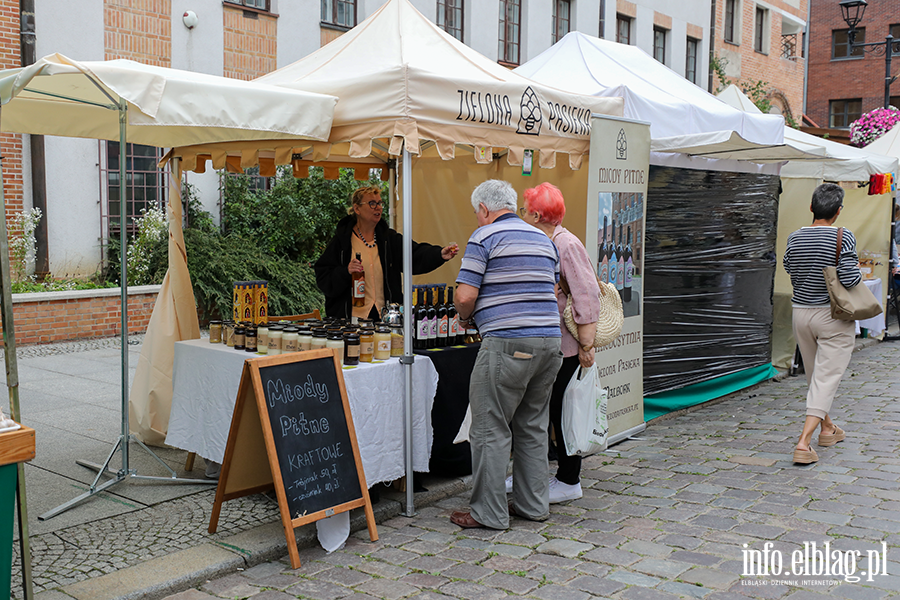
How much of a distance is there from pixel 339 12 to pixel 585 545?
1256 cm

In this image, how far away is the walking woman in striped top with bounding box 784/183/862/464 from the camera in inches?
225

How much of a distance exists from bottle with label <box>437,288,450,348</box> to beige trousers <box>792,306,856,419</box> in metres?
2.67

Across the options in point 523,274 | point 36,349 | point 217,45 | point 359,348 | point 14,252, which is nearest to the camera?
point 523,274

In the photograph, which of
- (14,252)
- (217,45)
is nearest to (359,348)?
(14,252)

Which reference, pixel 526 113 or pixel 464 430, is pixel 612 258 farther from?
pixel 464 430

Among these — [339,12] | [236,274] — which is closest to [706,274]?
[236,274]

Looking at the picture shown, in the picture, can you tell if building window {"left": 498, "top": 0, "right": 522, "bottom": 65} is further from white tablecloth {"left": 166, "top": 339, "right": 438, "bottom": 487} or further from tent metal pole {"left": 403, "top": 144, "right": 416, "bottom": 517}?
white tablecloth {"left": 166, "top": 339, "right": 438, "bottom": 487}

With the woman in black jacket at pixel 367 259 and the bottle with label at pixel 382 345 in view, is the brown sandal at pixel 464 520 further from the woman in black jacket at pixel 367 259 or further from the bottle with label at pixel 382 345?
the woman in black jacket at pixel 367 259

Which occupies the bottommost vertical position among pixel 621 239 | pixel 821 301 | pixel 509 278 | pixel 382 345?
pixel 382 345

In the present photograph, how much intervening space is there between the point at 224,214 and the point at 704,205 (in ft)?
26.4

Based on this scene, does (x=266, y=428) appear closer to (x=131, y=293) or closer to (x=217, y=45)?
(x=131, y=293)

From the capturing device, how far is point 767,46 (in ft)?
87.2

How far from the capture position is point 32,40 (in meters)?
10.8

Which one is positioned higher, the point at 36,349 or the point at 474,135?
the point at 474,135
